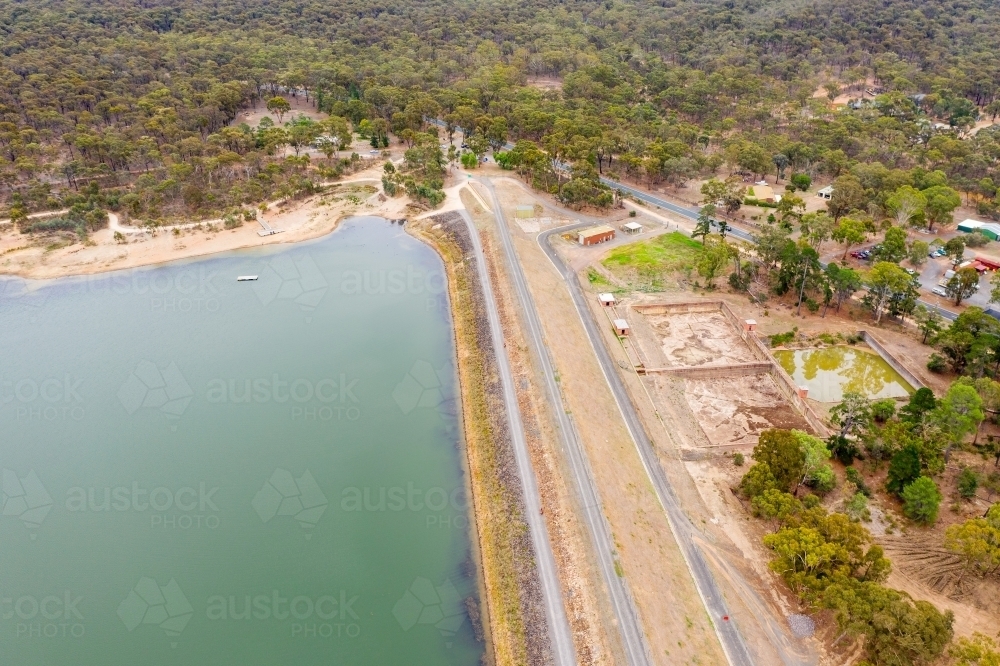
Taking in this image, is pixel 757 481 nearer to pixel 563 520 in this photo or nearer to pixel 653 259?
pixel 563 520

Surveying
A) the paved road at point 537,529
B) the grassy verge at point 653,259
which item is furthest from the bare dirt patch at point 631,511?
the grassy verge at point 653,259

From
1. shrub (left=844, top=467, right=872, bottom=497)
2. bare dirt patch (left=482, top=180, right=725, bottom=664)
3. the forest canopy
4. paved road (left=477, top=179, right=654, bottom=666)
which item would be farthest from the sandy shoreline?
shrub (left=844, top=467, right=872, bottom=497)

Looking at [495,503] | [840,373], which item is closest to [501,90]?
[840,373]

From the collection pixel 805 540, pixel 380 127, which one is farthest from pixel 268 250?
pixel 805 540

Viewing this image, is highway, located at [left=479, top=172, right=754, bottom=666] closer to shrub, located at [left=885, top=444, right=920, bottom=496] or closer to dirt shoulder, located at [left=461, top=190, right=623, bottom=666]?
dirt shoulder, located at [left=461, top=190, right=623, bottom=666]

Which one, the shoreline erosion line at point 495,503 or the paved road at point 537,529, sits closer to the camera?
the paved road at point 537,529

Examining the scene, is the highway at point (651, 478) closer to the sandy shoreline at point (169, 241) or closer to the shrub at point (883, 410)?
the shrub at point (883, 410)
